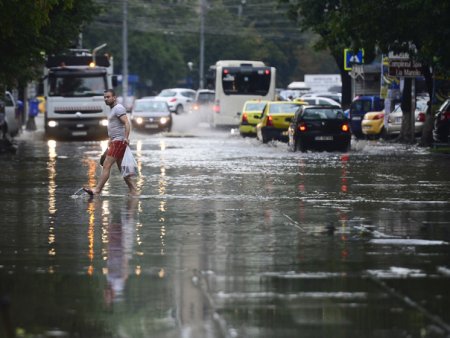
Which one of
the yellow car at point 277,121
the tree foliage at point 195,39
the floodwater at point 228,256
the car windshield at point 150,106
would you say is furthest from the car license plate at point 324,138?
the tree foliage at point 195,39

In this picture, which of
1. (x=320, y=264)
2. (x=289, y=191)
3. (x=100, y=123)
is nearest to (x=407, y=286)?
(x=320, y=264)

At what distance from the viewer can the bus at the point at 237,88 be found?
63.1m

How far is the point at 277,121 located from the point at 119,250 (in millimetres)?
31780

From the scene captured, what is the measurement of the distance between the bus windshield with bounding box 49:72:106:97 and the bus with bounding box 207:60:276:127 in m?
14.8

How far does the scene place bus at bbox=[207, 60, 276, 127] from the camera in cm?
6312

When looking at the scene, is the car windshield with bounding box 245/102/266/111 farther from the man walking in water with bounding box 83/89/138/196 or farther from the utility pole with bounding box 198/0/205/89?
the utility pole with bounding box 198/0/205/89

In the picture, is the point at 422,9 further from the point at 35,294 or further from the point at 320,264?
the point at 35,294

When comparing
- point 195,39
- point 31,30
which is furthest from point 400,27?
point 195,39

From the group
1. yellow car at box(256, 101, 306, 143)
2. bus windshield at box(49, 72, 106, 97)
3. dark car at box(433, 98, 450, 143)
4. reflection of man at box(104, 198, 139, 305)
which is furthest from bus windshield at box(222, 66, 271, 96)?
reflection of man at box(104, 198, 139, 305)

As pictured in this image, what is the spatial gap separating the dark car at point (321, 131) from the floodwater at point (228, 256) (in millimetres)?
11802

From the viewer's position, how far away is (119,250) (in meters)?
14.0

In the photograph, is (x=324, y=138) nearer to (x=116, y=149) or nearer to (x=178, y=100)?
(x=116, y=149)

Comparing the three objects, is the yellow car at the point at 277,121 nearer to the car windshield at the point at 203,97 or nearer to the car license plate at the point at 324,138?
the car license plate at the point at 324,138

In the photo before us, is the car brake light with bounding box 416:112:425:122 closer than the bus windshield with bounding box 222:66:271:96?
Yes
